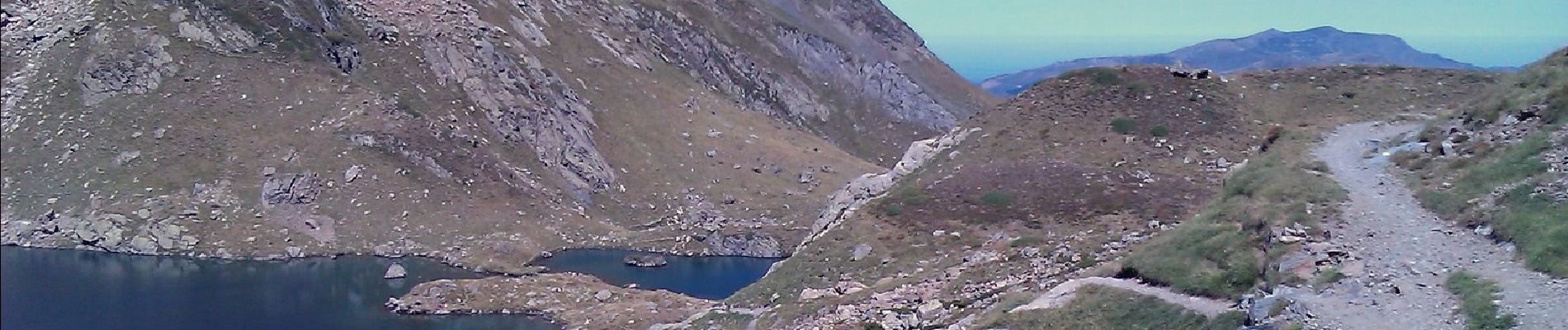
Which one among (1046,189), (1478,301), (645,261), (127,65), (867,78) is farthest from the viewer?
(867,78)

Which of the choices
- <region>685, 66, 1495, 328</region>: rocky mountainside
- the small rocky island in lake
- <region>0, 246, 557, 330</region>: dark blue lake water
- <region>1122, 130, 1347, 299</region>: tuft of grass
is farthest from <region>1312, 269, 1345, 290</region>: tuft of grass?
the small rocky island in lake

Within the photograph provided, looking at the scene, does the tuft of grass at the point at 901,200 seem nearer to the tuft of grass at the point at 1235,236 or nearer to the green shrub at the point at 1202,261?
the tuft of grass at the point at 1235,236

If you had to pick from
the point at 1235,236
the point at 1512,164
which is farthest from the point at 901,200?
the point at 1512,164

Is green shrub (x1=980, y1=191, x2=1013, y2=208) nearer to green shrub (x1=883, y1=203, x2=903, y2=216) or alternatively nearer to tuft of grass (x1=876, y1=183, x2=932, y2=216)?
tuft of grass (x1=876, y1=183, x2=932, y2=216)

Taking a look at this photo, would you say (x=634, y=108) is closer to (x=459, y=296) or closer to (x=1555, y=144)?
(x=459, y=296)

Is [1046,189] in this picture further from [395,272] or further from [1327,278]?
[395,272]

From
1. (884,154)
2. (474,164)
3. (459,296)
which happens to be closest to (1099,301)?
(459,296)

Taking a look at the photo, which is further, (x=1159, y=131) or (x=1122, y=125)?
(x=1122, y=125)
